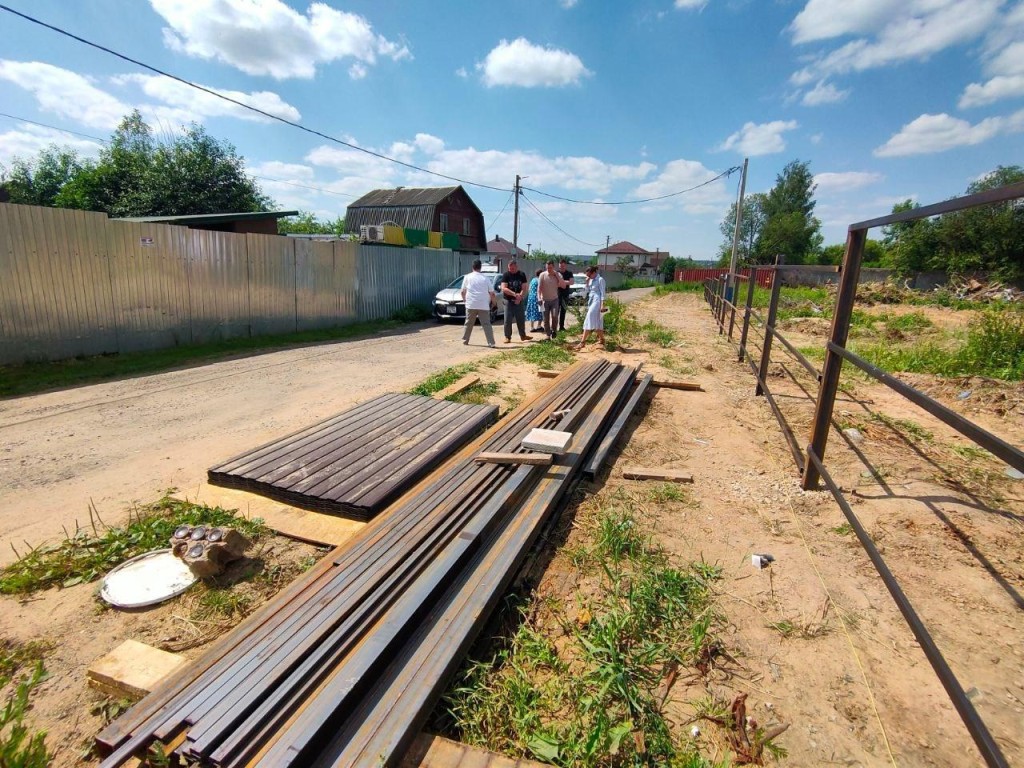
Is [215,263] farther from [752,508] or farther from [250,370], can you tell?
[752,508]

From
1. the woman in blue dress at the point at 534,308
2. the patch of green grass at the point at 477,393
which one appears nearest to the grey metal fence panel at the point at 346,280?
the woman in blue dress at the point at 534,308

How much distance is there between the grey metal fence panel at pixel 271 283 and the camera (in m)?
9.87

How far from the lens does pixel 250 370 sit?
734cm

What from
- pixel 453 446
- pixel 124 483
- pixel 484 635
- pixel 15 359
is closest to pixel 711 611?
pixel 484 635

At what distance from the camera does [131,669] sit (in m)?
1.91

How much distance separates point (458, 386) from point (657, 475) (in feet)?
10.2

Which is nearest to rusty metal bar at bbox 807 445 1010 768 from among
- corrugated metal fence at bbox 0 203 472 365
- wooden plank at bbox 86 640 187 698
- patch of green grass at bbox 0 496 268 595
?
→ wooden plank at bbox 86 640 187 698

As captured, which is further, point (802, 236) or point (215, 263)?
point (802, 236)

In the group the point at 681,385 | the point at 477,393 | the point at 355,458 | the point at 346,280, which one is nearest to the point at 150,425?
the point at 355,458

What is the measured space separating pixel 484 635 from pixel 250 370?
650cm

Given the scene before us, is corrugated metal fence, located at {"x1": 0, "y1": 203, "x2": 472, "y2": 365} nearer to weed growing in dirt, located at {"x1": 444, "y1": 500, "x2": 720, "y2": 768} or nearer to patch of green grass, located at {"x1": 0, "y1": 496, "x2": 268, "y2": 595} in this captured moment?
patch of green grass, located at {"x1": 0, "y1": 496, "x2": 268, "y2": 595}

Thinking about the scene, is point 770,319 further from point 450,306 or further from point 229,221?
point 229,221

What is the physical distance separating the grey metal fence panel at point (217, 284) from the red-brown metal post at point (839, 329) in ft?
30.7

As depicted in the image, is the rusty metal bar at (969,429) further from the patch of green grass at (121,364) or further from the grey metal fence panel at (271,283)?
the grey metal fence panel at (271,283)
